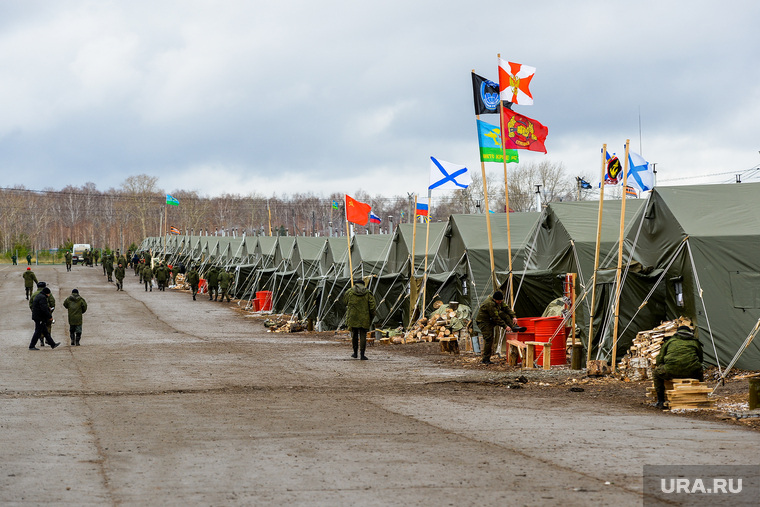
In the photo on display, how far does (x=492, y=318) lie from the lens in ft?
57.5

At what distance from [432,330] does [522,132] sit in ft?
22.1

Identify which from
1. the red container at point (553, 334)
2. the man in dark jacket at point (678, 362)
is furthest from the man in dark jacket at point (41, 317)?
the man in dark jacket at point (678, 362)

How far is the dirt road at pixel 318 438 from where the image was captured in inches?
255

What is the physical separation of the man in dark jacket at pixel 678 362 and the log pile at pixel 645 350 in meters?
2.64

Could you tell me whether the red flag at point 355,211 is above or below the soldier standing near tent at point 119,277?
above

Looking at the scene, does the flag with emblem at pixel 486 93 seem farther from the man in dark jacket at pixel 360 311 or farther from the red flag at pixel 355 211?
the red flag at pixel 355 211

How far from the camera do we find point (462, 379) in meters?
14.9

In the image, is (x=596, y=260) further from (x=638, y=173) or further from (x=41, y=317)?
(x=41, y=317)

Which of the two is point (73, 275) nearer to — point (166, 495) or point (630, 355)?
point (630, 355)

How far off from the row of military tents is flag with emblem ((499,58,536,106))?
315 cm

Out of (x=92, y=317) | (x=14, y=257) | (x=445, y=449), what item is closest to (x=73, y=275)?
(x=14, y=257)
